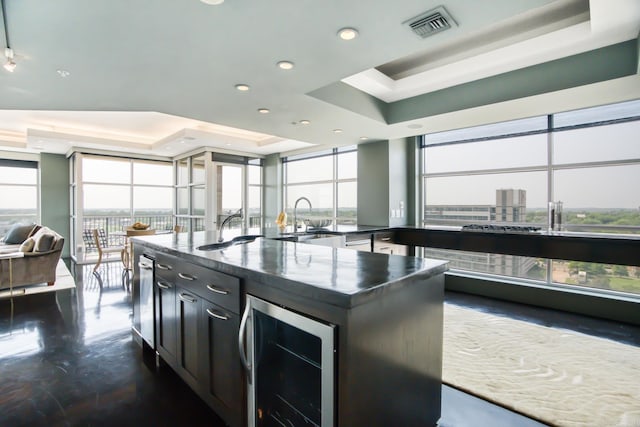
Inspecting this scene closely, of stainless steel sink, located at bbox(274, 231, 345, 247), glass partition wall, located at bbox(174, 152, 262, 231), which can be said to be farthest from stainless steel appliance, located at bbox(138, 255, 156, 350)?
glass partition wall, located at bbox(174, 152, 262, 231)

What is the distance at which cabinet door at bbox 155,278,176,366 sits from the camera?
88.5 inches

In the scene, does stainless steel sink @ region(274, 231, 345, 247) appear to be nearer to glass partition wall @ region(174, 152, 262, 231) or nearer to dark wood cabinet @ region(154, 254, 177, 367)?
dark wood cabinet @ region(154, 254, 177, 367)

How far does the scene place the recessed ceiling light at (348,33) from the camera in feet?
6.71

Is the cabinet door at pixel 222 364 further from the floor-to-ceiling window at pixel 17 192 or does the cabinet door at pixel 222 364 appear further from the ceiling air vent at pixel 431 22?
the floor-to-ceiling window at pixel 17 192

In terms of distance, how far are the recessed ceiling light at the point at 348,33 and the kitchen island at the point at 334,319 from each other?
4.80ft

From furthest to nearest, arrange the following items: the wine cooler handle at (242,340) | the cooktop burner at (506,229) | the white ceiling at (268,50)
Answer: the cooktop burner at (506,229)
the white ceiling at (268,50)
the wine cooler handle at (242,340)

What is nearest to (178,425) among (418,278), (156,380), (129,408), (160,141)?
(129,408)

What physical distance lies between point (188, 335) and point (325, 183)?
5.31m

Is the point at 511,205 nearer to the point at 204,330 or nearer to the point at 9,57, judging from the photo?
the point at 204,330

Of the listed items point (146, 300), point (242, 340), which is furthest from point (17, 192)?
point (242, 340)

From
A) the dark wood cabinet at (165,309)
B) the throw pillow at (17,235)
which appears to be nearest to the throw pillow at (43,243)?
the throw pillow at (17,235)

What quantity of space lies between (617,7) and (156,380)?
4269 mm

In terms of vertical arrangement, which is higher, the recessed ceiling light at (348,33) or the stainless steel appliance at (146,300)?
the recessed ceiling light at (348,33)

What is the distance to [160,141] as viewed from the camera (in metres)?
6.91
